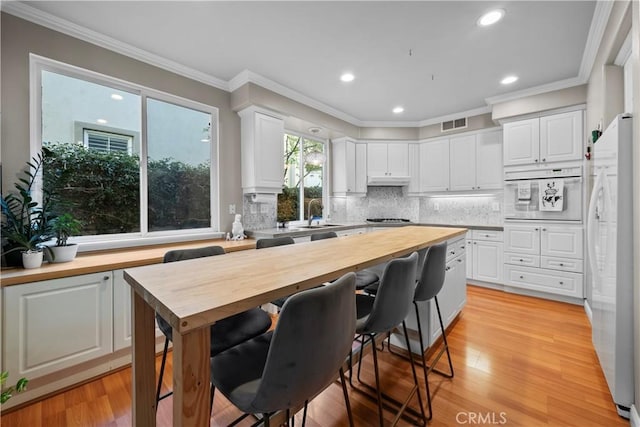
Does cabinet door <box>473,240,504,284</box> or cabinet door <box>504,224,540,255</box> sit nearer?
cabinet door <box>504,224,540,255</box>

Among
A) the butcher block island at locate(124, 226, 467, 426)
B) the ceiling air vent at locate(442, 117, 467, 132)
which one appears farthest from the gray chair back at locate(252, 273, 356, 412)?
the ceiling air vent at locate(442, 117, 467, 132)

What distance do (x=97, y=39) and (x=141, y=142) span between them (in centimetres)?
89

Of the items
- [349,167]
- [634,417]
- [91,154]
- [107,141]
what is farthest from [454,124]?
[91,154]

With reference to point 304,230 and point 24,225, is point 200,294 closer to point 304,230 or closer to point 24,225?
point 24,225

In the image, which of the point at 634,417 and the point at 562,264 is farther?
the point at 562,264

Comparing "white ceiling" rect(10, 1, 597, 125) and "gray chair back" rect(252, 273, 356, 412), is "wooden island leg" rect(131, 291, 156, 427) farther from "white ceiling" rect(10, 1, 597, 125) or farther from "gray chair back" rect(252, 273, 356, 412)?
"white ceiling" rect(10, 1, 597, 125)

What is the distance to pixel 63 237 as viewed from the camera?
6.77 feet

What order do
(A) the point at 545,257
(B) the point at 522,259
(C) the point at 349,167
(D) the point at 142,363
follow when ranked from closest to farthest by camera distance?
1. (D) the point at 142,363
2. (A) the point at 545,257
3. (B) the point at 522,259
4. (C) the point at 349,167

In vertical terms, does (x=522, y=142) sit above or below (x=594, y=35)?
below

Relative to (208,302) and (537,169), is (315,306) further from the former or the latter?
Answer: (537,169)

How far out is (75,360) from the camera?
186cm

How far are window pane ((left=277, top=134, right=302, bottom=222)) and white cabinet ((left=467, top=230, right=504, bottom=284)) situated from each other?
2.77 metres

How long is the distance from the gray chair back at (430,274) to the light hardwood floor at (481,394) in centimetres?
68

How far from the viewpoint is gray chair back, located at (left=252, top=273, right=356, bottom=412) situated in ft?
2.65
